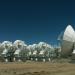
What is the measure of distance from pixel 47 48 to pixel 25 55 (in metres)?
24.7

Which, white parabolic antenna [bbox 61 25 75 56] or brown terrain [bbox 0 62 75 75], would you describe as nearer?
brown terrain [bbox 0 62 75 75]

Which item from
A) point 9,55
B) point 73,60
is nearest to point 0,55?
point 9,55

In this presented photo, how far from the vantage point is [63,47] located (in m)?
74.1

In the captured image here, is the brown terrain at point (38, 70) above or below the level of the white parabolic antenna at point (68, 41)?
below

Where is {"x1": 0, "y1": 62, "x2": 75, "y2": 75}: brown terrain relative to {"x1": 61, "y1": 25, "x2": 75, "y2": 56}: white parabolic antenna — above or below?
below

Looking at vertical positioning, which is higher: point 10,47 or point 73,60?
point 10,47

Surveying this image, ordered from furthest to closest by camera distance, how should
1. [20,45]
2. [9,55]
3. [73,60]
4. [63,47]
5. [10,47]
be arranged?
[20,45] < [10,47] < [9,55] < [73,60] < [63,47]

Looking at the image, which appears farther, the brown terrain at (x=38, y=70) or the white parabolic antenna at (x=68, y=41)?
the white parabolic antenna at (x=68, y=41)

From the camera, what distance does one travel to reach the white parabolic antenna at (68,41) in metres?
73.4

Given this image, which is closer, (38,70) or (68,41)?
(38,70)

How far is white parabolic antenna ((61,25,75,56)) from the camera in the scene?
73375 mm

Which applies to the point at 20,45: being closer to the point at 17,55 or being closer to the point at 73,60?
the point at 17,55

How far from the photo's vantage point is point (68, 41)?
242ft

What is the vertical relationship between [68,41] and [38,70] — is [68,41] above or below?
above
